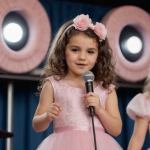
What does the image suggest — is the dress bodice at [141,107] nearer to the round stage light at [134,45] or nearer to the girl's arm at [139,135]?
the girl's arm at [139,135]

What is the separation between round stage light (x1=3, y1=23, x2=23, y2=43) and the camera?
6.40ft

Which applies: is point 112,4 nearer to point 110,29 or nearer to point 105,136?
point 110,29

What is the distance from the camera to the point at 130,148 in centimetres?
149

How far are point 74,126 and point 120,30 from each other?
1156 mm

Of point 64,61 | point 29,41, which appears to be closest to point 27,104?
point 29,41

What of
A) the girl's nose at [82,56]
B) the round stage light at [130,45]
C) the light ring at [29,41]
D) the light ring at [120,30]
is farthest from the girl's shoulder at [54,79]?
the round stage light at [130,45]

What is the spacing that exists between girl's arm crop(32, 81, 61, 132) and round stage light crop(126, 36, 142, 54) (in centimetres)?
107

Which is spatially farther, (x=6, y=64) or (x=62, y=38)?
(x=6, y=64)

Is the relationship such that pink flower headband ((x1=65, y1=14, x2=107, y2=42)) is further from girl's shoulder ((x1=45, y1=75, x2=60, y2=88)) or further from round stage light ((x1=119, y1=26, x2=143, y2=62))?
round stage light ((x1=119, y1=26, x2=143, y2=62))

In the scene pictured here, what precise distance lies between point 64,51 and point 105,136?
0.40 metres

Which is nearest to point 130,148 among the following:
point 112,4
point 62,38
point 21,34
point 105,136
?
point 105,136

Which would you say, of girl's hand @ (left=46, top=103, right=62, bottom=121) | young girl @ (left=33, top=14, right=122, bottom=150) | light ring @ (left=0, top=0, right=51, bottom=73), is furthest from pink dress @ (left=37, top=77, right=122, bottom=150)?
light ring @ (left=0, top=0, right=51, bottom=73)

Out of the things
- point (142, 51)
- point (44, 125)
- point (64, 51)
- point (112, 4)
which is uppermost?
point (112, 4)

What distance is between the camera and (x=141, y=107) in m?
1.58
